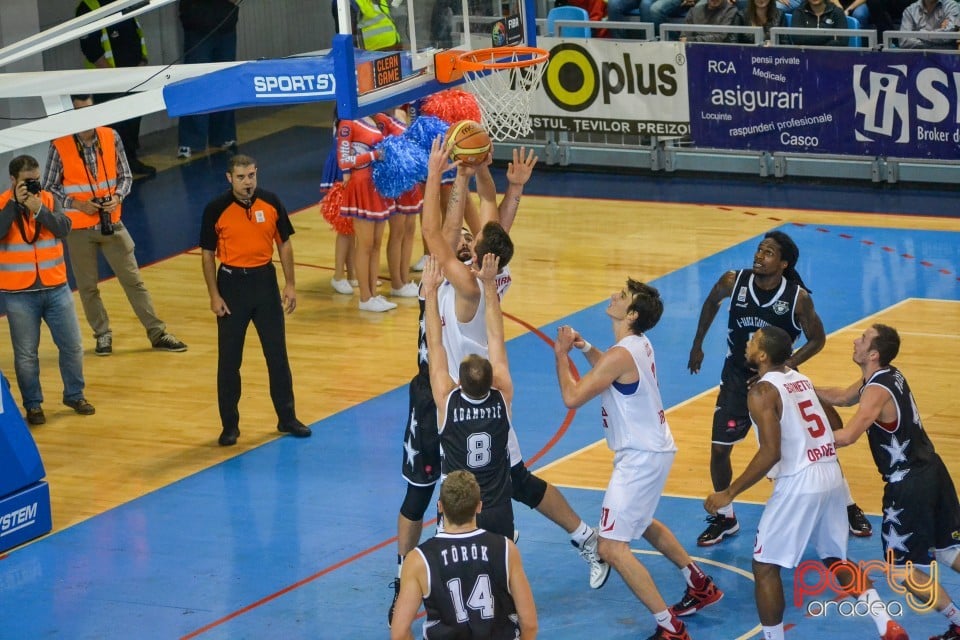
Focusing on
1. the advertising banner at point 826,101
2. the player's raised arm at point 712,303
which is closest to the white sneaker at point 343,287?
the advertising banner at point 826,101

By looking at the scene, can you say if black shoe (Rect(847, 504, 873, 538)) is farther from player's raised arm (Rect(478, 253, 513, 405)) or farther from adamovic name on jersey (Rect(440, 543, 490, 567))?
adamovic name on jersey (Rect(440, 543, 490, 567))

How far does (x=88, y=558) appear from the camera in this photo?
9.73 metres

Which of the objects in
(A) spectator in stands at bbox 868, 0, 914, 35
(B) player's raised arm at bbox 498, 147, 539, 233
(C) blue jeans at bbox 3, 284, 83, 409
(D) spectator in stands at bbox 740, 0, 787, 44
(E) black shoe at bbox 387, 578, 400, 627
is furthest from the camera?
(A) spectator in stands at bbox 868, 0, 914, 35

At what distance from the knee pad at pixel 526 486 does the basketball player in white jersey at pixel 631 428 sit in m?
0.66

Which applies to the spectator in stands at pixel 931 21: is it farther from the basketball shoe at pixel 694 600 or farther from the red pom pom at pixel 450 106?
the basketball shoe at pixel 694 600

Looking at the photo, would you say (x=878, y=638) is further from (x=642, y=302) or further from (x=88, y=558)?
(x=88, y=558)

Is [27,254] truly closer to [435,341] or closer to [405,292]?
[405,292]

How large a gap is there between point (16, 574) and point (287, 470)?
2152 mm

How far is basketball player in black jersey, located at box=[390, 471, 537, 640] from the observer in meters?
6.50

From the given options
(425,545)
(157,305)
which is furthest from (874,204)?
(425,545)

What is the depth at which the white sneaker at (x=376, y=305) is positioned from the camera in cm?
1460

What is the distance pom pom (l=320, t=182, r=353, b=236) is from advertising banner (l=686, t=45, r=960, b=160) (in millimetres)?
5812

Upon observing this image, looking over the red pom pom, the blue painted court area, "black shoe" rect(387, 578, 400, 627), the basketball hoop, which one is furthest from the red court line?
the red pom pom

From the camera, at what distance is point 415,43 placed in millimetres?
10422
